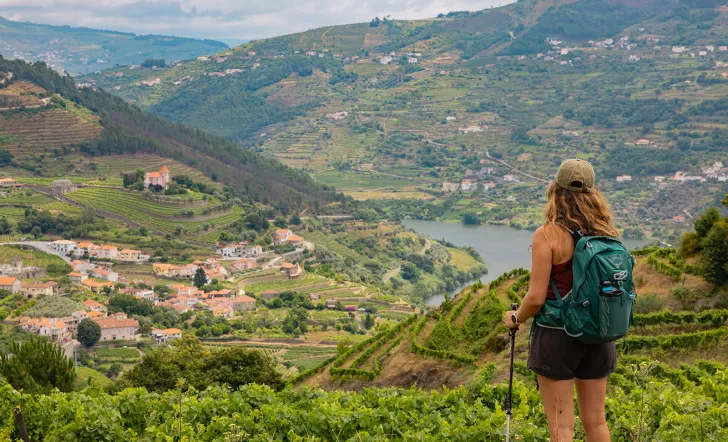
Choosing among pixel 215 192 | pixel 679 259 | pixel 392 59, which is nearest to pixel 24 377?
pixel 679 259

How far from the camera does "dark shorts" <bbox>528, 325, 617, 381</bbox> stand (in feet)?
11.8

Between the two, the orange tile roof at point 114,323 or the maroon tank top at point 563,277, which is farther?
the orange tile roof at point 114,323

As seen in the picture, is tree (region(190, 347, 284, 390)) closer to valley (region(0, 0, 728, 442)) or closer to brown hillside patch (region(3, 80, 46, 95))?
valley (region(0, 0, 728, 442))

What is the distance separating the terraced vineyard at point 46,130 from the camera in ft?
227

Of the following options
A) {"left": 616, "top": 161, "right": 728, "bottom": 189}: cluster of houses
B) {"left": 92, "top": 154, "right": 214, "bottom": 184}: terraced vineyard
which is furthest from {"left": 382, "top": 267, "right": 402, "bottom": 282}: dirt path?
{"left": 616, "top": 161, "right": 728, "bottom": 189}: cluster of houses

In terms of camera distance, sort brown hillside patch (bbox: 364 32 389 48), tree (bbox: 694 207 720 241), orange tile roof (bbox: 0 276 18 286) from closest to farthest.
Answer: tree (bbox: 694 207 720 241), orange tile roof (bbox: 0 276 18 286), brown hillside patch (bbox: 364 32 389 48)

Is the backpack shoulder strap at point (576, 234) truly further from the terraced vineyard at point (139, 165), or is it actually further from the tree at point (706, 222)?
the terraced vineyard at point (139, 165)

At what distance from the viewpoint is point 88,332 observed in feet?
119

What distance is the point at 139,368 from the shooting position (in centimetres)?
1891

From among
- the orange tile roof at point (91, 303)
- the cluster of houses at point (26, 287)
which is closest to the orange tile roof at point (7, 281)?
the cluster of houses at point (26, 287)

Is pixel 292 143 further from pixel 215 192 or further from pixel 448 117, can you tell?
pixel 215 192

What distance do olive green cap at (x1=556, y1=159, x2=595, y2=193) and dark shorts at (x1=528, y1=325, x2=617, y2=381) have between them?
0.69 meters

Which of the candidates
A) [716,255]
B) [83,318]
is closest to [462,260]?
[83,318]

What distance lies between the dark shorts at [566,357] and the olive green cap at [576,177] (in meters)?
0.69
